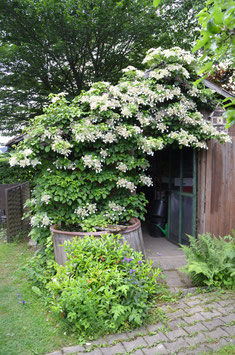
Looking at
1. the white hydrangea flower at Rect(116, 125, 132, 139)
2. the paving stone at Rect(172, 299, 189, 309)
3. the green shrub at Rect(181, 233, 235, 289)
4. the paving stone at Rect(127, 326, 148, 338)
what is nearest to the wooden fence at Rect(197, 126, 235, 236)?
the green shrub at Rect(181, 233, 235, 289)

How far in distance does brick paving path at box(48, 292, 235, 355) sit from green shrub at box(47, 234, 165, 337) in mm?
139

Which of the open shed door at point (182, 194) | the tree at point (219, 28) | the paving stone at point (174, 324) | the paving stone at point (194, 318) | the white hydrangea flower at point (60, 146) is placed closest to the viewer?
the tree at point (219, 28)

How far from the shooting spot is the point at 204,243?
374 cm

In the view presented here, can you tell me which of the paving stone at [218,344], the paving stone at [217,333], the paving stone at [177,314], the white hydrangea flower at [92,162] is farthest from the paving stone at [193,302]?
the white hydrangea flower at [92,162]

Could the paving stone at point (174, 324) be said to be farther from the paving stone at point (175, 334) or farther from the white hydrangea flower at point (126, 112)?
the white hydrangea flower at point (126, 112)

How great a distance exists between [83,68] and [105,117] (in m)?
8.16

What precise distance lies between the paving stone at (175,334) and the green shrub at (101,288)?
1.00 feet

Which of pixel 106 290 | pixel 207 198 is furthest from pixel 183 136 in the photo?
pixel 106 290

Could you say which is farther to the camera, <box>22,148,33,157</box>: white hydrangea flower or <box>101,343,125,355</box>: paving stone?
A: <box>22,148,33,157</box>: white hydrangea flower

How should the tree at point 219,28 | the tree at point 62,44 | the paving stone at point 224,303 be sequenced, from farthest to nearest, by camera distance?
the tree at point 62,44
the paving stone at point 224,303
the tree at point 219,28

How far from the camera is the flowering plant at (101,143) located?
3881 millimetres

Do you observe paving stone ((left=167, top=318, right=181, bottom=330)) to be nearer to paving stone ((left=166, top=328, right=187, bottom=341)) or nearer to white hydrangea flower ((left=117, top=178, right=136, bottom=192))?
paving stone ((left=166, top=328, right=187, bottom=341))

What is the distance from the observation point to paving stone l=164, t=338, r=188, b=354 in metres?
2.40

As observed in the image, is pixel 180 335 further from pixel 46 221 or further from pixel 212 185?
pixel 212 185
